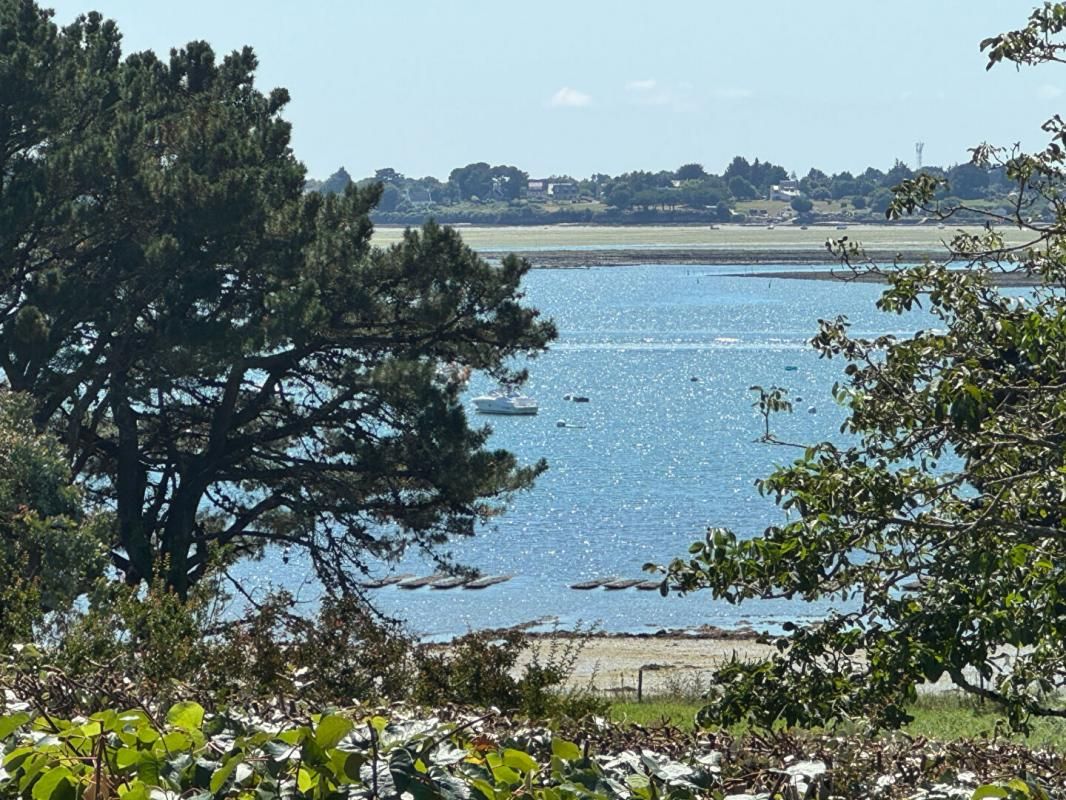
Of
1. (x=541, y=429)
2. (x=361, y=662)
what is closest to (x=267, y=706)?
(x=361, y=662)

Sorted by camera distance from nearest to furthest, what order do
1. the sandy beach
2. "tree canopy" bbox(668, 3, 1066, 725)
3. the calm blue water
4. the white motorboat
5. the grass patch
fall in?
"tree canopy" bbox(668, 3, 1066, 725) < the grass patch < the sandy beach < the calm blue water < the white motorboat

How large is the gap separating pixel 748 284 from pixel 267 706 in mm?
172012

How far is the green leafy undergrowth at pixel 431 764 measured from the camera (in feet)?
11.3

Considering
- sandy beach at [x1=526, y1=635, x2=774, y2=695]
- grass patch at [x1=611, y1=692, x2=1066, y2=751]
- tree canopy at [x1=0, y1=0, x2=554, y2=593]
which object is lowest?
sandy beach at [x1=526, y1=635, x2=774, y2=695]

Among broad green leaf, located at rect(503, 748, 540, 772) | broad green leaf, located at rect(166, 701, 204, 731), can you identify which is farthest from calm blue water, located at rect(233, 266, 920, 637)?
broad green leaf, located at rect(503, 748, 540, 772)

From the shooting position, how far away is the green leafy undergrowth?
3.45 metres

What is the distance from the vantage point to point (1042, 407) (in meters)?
7.40

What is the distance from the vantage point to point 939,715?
16.8m

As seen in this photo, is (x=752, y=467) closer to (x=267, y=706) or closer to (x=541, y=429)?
(x=541, y=429)

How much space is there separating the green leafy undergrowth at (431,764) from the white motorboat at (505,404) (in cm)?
7431

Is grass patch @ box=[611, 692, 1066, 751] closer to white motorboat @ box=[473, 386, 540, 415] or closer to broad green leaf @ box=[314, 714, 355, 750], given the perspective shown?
broad green leaf @ box=[314, 714, 355, 750]

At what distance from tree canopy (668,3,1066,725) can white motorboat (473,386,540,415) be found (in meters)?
70.7

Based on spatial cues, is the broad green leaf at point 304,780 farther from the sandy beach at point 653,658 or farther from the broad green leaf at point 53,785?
the sandy beach at point 653,658

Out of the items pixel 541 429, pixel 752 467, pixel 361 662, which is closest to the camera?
pixel 361 662
